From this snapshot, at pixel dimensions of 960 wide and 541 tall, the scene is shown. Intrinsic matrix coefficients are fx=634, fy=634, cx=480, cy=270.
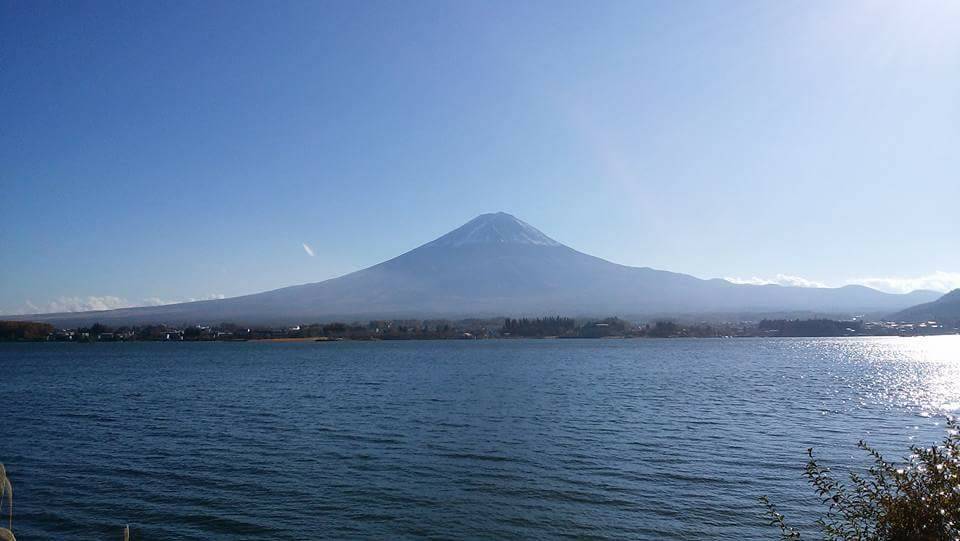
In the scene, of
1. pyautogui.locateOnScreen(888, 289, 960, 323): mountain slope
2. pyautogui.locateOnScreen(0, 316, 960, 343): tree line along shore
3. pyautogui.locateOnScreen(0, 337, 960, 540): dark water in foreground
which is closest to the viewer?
pyautogui.locateOnScreen(0, 337, 960, 540): dark water in foreground

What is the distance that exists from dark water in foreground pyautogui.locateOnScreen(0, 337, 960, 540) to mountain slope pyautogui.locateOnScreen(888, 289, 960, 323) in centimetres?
13678

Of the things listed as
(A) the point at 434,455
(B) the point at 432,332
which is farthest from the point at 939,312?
(A) the point at 434,455

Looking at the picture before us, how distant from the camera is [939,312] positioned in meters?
148

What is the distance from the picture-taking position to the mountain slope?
470 feet

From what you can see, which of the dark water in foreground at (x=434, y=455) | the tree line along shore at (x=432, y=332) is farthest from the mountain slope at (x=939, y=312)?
the dark water in foreground at (x=434, y=455)

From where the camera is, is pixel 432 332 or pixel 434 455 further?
pixel 432 332

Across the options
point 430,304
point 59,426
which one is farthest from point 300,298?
point 59,426

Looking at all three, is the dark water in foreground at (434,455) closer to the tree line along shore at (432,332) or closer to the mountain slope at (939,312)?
the tree line along shore at (432,332)

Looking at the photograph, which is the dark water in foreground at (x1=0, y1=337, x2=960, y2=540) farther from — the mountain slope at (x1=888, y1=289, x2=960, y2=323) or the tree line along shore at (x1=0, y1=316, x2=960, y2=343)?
the mountain slope at (x1=888, y1=289, x2=960, y2=323)

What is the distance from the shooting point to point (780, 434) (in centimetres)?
1902

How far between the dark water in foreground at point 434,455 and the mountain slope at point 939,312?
137 m

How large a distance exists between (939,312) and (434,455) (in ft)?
561

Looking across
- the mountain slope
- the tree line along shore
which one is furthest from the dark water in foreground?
the mountain slope

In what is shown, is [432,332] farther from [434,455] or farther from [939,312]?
[939,312]
